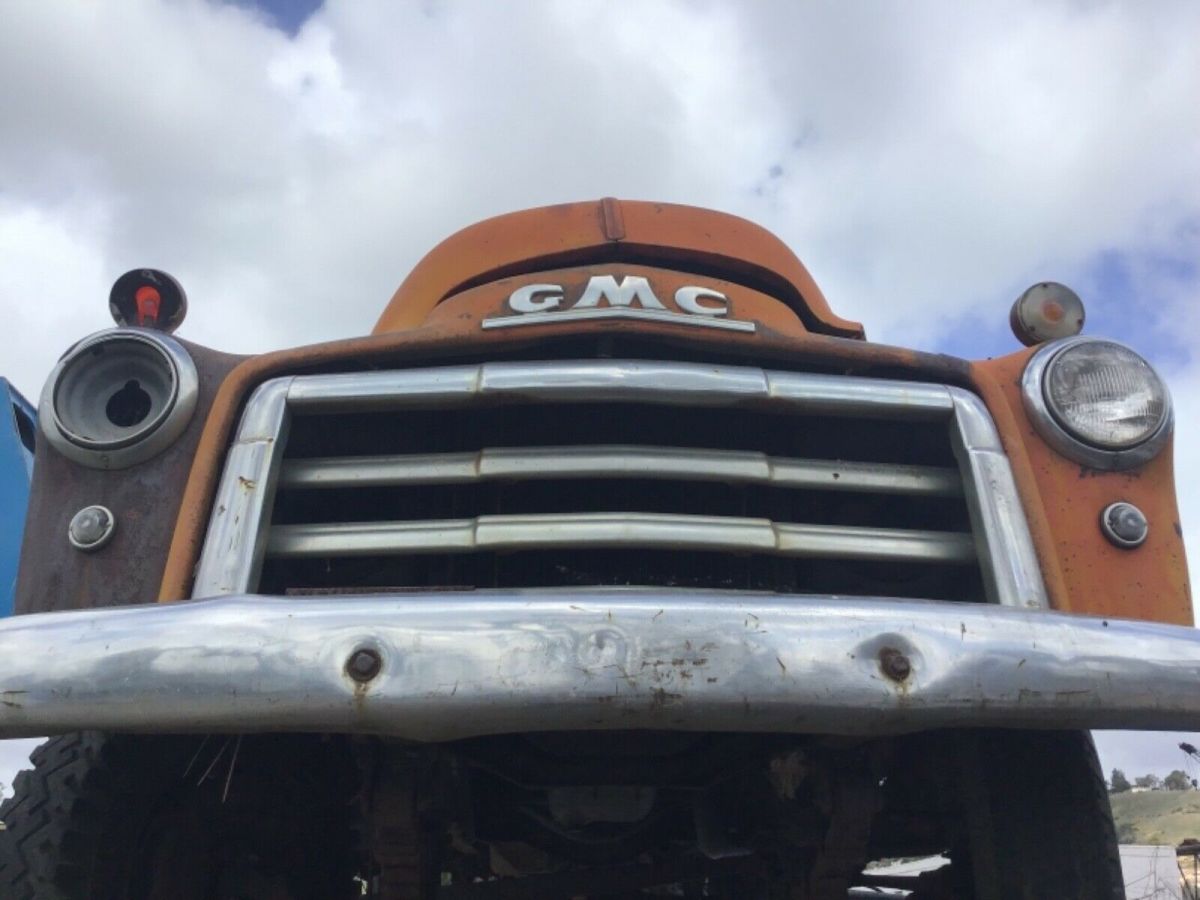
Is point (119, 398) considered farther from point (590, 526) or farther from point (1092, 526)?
point (1092, 526)

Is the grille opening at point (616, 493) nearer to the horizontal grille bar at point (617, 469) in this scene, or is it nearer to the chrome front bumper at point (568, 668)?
the horizontal grille bar at point (617, 469)

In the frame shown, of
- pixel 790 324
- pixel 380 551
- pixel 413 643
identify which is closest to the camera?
pixel 413 643

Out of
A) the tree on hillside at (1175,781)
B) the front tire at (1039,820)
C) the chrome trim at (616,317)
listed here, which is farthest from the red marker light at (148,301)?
the tree on hillside at (1175,781)

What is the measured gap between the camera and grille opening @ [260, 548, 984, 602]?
2.36 m

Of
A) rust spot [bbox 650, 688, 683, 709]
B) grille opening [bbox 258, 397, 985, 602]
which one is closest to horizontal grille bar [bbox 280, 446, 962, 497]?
grille opening [bbox 258, 397, 985, 602]

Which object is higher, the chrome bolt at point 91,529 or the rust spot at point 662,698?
the chrome bolt at point 91,529

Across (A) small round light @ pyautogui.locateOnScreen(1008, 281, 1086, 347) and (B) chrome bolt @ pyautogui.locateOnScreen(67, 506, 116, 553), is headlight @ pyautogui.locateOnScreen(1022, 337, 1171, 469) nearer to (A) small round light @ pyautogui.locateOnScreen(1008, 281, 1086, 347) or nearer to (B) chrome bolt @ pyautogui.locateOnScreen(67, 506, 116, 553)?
(A) small round light @ pyautogui.locateOnScreen(1008, 281, 1086, 347)

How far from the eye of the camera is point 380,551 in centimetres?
218

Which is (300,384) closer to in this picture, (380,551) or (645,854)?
(380,551)

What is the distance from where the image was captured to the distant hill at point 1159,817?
3562 centimetres

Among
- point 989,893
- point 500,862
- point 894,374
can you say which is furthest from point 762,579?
point 500,862

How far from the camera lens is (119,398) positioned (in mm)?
2475

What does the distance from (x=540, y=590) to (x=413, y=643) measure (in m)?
0.23

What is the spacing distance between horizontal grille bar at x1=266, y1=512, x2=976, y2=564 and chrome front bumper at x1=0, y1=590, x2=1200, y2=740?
1.19ft
